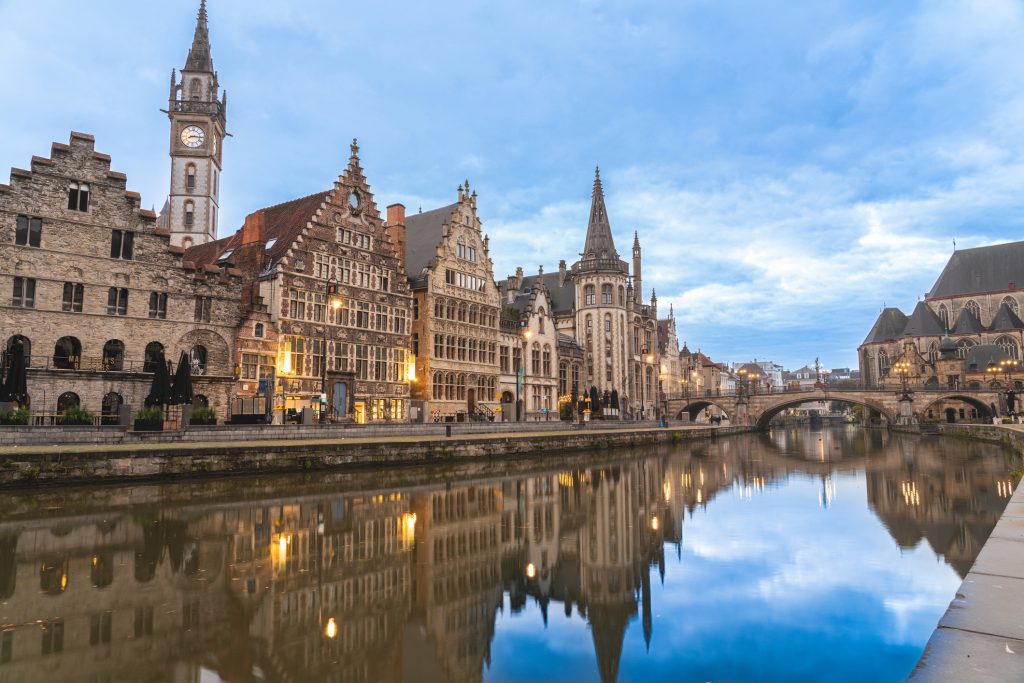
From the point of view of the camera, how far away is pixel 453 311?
161 ft

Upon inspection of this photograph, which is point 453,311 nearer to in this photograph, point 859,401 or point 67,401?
point 67,401

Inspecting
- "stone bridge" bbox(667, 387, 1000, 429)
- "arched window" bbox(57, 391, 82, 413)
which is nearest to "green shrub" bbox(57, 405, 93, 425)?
"arched window" bbox(57, 391, 82, 413)

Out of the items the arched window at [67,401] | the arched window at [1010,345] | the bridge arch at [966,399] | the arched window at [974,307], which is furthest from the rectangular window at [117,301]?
the arched window at [974,307]

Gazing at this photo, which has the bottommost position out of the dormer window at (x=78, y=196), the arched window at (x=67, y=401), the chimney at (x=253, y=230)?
the arched window at (x=67, y=401)

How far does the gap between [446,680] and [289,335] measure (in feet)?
106

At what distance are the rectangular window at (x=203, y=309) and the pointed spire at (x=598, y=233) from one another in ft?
164

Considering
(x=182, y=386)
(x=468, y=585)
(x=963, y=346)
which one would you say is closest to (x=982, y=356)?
(x=963, y=346)

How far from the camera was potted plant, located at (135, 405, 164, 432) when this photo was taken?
949 inches

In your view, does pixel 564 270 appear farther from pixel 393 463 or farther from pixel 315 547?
pixel 315 547

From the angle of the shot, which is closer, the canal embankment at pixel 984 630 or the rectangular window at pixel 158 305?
the canal embankment at pixel 984 630

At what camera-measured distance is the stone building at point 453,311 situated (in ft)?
154

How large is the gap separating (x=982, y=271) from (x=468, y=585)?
118353mm

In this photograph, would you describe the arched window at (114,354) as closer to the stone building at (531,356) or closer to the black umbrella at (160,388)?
the black umbrella at (160,388)

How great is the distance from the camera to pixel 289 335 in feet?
119
